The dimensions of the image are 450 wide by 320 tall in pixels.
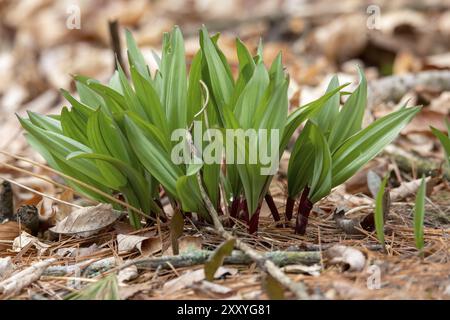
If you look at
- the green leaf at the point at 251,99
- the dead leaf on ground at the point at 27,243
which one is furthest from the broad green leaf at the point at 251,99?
the dead leaf on ground at the point at 27,243

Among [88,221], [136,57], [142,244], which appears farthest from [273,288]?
[136,57]

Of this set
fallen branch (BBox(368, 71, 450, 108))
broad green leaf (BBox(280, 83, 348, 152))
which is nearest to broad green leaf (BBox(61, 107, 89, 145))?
broad green leaf (BBox(280, 83, 348, 152))

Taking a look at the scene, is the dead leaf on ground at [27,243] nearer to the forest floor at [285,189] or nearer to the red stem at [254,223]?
the forest floor at [285,189]

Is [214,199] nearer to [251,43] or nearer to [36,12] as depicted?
[251,43]

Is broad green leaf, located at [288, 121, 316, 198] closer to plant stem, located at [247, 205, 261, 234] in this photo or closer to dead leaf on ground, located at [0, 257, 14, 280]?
plant stem, located at [247, 205, 261, 234]

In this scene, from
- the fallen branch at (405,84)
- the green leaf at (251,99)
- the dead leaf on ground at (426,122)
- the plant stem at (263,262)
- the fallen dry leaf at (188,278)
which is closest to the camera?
the plant stem at (263,262)

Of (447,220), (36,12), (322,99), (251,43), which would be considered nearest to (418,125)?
(447,220)
